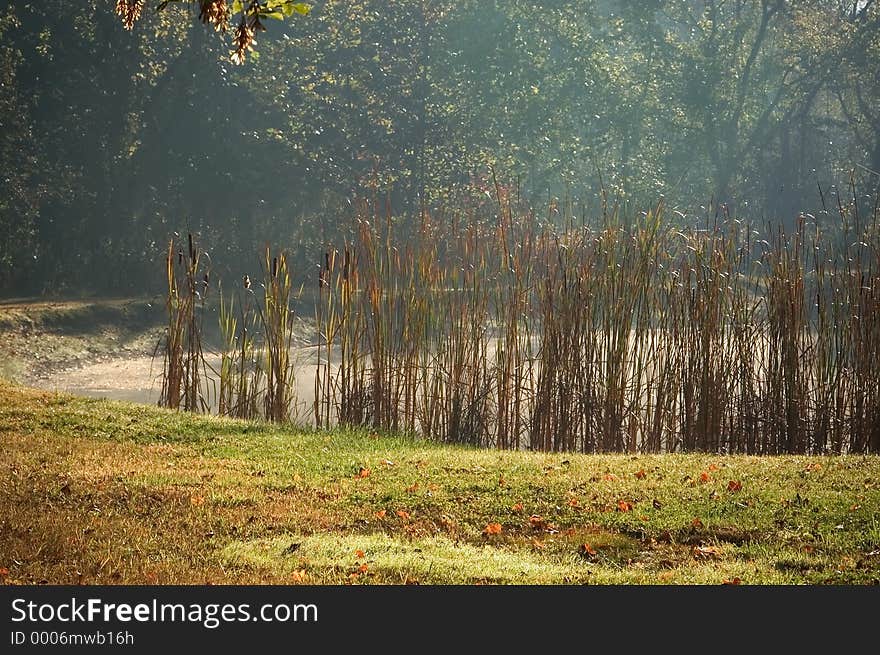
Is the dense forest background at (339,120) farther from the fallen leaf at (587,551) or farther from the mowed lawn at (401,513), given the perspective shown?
the fallen leaf at (587,551)

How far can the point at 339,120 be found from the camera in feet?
40.9

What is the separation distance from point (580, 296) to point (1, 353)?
4.95 metres

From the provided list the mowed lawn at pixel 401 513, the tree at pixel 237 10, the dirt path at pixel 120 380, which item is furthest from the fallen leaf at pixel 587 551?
the dirt path at pixel 120 380

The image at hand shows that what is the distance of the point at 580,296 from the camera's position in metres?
5.40

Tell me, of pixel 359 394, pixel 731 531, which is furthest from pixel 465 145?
pixel 731 531

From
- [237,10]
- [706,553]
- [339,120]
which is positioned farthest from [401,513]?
[339,120]

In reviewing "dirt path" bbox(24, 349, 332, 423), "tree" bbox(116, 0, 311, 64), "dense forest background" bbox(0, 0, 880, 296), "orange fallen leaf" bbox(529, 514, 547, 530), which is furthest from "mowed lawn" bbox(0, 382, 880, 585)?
"dense forest background" bbox(0, 0, 880, 296)

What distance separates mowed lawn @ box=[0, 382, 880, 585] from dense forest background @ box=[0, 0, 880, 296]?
15.7ft

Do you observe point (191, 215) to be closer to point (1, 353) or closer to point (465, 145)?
point (465, 145)

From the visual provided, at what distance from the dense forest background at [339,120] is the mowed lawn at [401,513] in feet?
15.7

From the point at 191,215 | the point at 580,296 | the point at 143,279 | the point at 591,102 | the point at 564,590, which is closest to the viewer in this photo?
the point at 564,590

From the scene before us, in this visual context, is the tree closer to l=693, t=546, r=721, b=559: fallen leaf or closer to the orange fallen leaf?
the orange fallen leaf

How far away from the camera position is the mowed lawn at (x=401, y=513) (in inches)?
125

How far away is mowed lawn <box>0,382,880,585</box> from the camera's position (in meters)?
3.18
